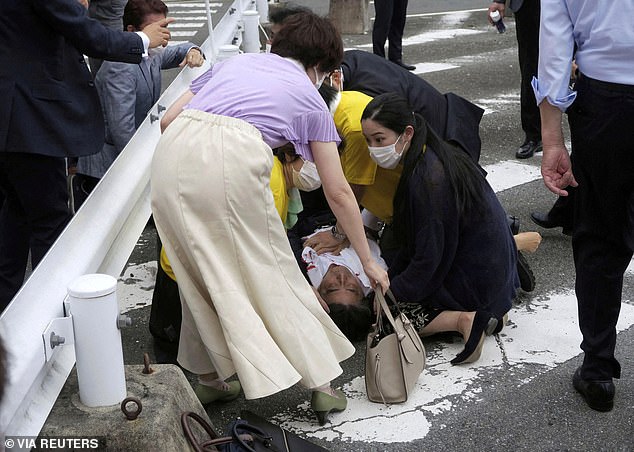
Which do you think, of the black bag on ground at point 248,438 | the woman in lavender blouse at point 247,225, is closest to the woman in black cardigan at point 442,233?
the woman in lavender blouse at point 247,225

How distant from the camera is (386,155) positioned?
403cm

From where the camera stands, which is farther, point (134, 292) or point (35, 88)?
point (134, 292)

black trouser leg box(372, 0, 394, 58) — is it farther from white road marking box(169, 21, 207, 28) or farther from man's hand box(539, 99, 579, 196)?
man's hand box(539, 99, 579, 196)

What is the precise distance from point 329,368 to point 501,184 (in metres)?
3.04

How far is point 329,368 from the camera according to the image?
3408 mm

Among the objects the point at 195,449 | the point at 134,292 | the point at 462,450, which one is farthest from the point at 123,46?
the point at 462,450

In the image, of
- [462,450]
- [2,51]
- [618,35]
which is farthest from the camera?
[2,51]

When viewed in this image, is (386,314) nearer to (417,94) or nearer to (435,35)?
(417,94)

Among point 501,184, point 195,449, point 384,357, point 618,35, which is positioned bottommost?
point 501,184

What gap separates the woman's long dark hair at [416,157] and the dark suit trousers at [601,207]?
0.60 m

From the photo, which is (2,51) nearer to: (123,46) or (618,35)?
(123,46)

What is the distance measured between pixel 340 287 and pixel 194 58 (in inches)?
69.1

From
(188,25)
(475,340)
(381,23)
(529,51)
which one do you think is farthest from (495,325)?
(188,25)

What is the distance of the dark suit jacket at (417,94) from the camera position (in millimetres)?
4922
